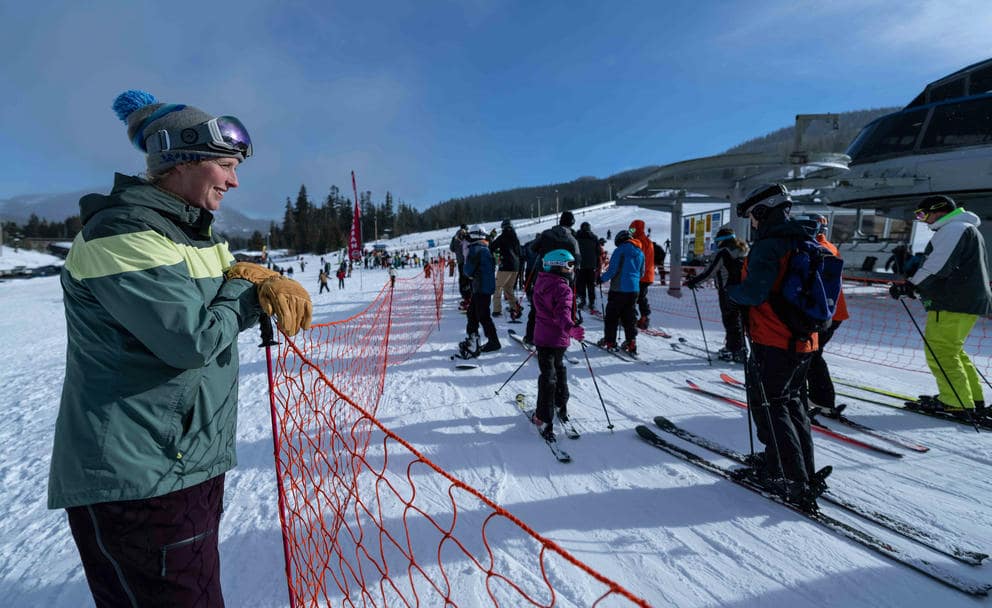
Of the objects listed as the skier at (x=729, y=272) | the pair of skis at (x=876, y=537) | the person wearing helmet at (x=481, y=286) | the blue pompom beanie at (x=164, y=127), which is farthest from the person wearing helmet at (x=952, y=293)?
the blue pompom beanie at (x=164, y=127)

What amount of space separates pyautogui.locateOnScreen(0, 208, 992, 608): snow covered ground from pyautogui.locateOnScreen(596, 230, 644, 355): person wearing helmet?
1079 mm

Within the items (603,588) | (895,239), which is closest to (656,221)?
(895,239)

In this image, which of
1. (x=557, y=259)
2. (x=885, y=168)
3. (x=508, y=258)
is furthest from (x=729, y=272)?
(x=885, y=168)

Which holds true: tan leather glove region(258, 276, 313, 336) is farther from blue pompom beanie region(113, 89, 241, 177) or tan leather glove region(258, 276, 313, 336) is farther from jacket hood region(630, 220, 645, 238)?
jacket hood region(630, 220, 645, 238)

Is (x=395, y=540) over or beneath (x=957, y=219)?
beneath

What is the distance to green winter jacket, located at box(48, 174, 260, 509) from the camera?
117 cm

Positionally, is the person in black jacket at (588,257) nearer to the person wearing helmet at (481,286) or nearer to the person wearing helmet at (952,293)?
the person wearing helmet at (481,286)

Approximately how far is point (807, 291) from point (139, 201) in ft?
11.6

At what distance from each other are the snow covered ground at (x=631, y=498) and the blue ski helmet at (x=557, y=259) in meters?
1.63

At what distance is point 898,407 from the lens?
4.40 metres

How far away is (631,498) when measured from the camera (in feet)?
9.94

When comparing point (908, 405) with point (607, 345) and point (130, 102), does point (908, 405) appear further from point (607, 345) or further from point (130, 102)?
point (130, 102)

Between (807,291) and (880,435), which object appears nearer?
(807,291)

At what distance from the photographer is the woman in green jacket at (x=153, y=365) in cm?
119
